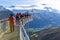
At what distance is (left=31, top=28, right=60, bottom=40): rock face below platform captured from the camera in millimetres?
16750

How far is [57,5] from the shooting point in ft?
59.9

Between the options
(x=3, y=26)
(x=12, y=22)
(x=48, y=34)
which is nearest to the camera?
(x=12, y=22)

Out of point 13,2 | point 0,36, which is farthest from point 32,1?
point 0,36

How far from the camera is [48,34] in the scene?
17969 mm

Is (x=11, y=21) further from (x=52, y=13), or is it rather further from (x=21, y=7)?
(x=52, y=13)

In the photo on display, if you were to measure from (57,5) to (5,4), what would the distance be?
14.1ft

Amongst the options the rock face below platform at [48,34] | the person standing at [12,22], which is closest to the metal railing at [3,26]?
the person standing at [12,22]

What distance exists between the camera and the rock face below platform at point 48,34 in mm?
16750

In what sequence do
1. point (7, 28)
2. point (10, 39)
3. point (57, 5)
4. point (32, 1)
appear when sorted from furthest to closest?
point (57, 5)
point (32, 1)
point (7, 28)
point (10, 39)

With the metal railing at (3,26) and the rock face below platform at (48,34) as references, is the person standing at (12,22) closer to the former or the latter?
the metal railing at (3,26)

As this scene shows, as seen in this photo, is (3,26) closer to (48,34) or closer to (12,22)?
(12,22)

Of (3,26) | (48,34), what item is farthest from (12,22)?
(48,34)

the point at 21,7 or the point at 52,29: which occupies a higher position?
the point at 21,7

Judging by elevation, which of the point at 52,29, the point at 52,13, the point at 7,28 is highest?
the point at 7,28
